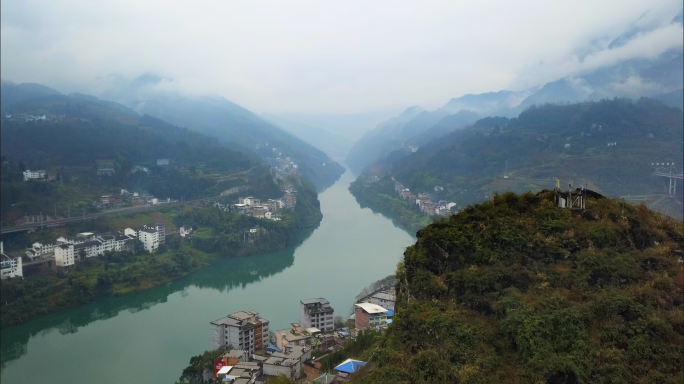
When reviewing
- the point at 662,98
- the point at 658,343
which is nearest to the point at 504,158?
the point at 662,98

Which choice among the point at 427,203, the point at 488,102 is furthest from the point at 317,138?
the point at 427,203

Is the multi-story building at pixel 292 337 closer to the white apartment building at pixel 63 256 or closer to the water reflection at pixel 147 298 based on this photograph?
the water reflection at pixel 147 298

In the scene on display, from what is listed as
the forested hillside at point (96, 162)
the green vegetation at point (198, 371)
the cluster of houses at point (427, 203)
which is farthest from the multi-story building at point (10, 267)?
the cluster of houses at point (427, 203)

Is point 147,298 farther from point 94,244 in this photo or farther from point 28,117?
point 28,117

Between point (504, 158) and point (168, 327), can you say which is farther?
point (504, 158)

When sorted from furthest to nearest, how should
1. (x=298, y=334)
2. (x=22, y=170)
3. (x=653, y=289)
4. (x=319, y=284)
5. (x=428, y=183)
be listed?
(x=428, y=183)
(x=22, y=170)
(x=319, y=284)
(x=298, y=334)
(x=653, y=289)

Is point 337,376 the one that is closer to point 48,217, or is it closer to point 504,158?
point 48,217
